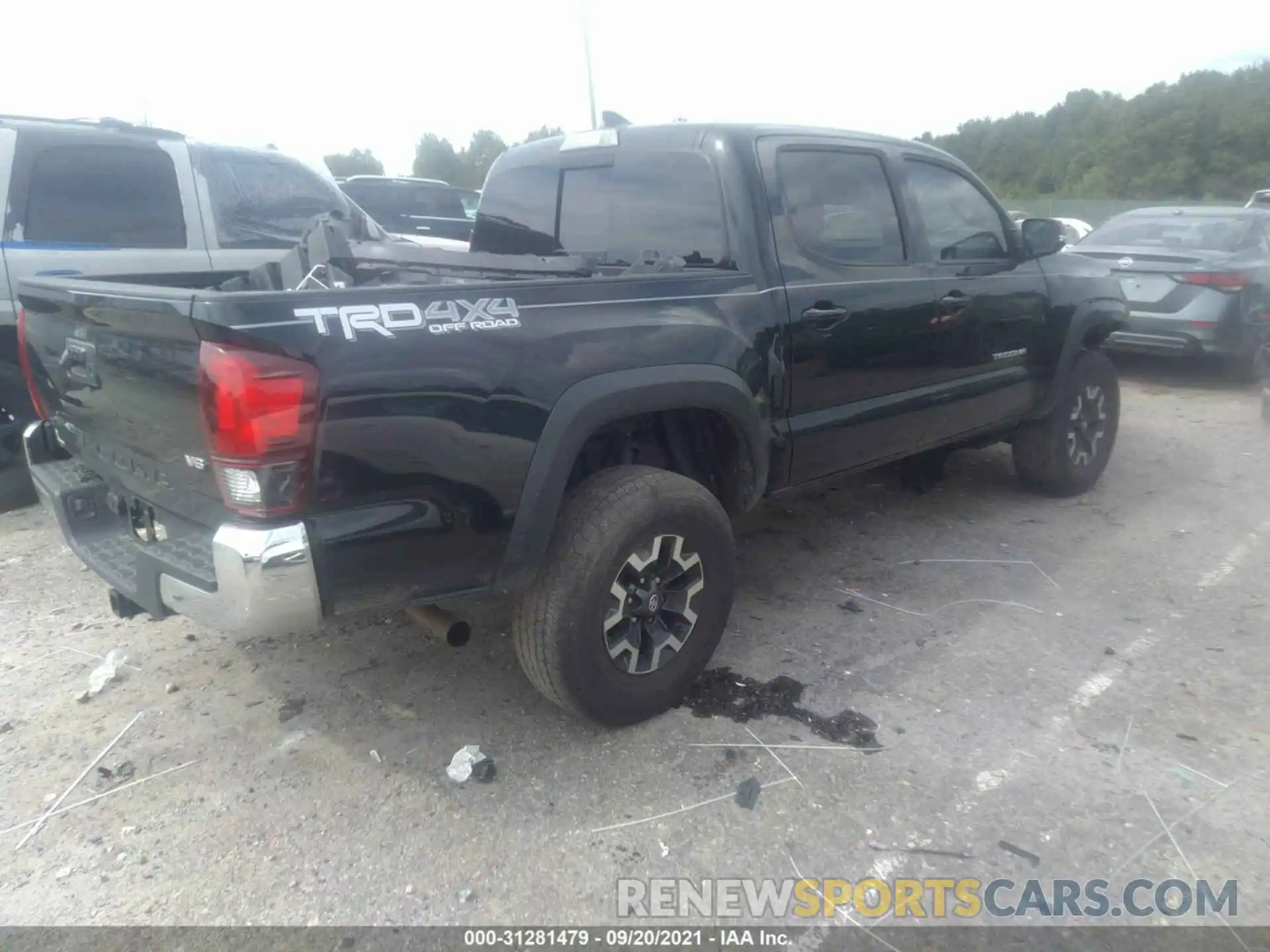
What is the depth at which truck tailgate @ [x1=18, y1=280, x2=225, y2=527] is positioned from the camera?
235 centimetres

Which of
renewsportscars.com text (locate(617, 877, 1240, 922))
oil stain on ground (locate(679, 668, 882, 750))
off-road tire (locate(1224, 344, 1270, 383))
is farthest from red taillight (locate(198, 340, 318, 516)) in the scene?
off-road tire (locate(1224, 344, 1270, 383))

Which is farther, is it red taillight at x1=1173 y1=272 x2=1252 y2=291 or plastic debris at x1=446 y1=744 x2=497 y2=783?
red taillight at x1=1173 y1=272 x2=1252 y2=291

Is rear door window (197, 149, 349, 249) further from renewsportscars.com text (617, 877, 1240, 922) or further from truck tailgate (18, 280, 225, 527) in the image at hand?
renewsportscars.com text (617, 877, 1240, 922)

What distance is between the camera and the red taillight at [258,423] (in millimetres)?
2189

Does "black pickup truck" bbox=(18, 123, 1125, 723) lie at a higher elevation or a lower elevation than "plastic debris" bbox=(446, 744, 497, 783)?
higher

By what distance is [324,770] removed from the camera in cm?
288

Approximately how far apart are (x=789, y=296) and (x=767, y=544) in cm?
169

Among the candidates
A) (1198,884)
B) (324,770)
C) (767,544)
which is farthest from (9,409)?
(1198,884)

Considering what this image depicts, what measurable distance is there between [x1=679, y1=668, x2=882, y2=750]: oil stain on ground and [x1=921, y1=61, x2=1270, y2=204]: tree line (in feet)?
137

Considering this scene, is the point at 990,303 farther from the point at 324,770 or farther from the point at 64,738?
the point at 64,738

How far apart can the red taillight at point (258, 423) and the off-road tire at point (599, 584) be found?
83 cm

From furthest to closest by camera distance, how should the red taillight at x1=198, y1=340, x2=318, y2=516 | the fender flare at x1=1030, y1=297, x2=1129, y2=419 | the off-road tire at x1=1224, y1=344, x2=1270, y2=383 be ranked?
1. the off-road tire at x1=1224, y1=344, x2=1270, y2=383
2. the fender flare at x1=1030, y1=297, x2=1129, y2=419
3. the red taillight at x1=198, y1=340, x2=318, y2=516

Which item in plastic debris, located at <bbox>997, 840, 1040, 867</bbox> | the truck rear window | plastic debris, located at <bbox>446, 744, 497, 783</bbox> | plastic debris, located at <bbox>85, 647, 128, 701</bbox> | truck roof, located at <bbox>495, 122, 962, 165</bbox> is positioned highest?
truck roof, located at <bbox>495, 122, 962, 165</bbox>

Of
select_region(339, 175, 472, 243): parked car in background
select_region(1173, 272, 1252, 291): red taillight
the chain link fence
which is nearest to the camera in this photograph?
select_region(1173, 272, 1252, 291): red taillight
